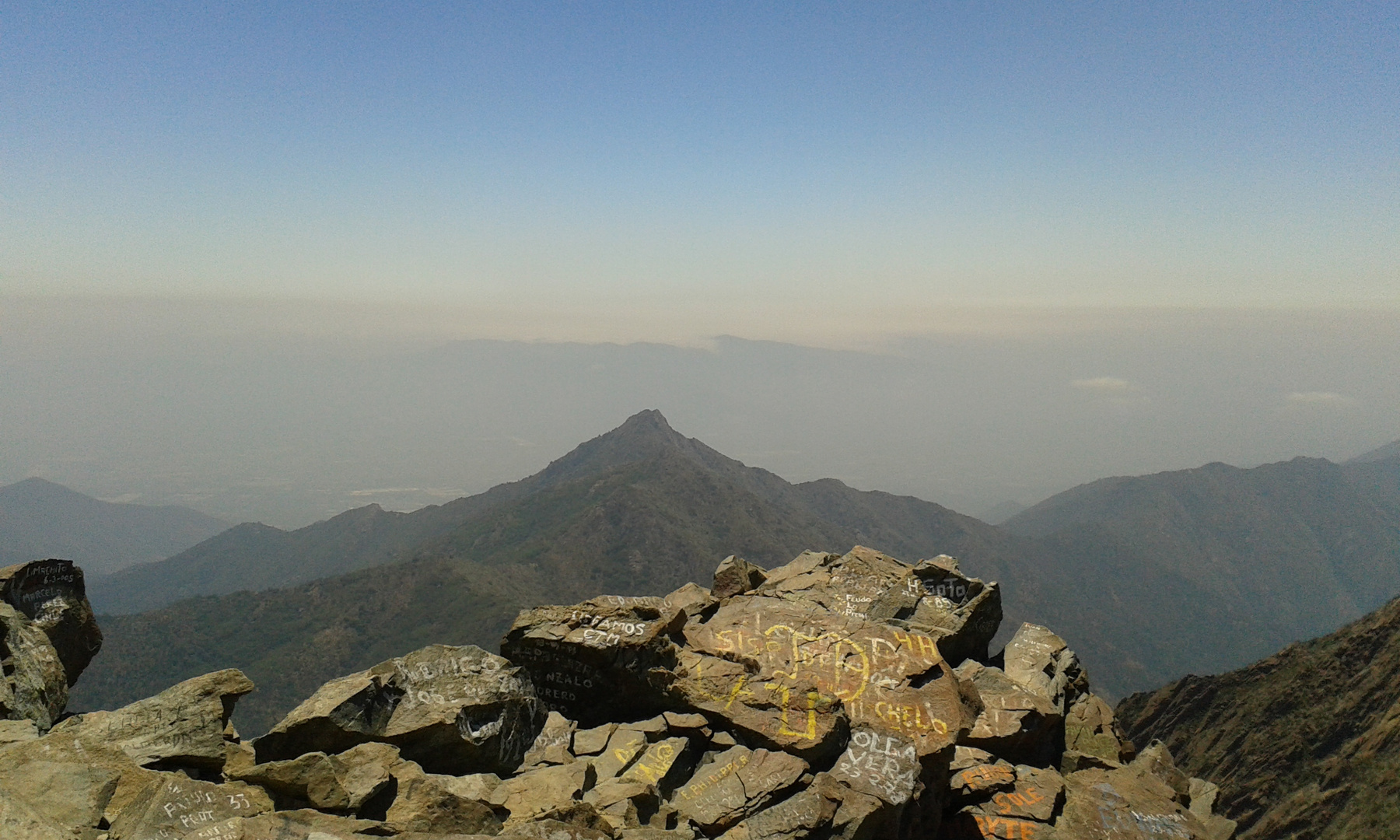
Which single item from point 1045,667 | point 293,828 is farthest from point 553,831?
point 1045,667

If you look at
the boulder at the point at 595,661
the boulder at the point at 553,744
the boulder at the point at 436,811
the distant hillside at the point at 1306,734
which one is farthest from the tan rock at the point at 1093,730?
the distant hillside at the point at 1306,734

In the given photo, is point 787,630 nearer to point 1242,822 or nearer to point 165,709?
point 165,709

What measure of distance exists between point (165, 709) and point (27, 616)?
9243 mm

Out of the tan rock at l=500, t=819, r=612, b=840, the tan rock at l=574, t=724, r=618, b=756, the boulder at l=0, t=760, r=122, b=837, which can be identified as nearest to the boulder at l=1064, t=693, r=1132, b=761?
the tan rock at l=574, t=724, r=618, b=756

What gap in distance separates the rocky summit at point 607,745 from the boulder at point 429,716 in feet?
0.15

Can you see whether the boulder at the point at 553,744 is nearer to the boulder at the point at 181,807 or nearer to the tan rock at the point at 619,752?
the tan rock at the point at 619,752

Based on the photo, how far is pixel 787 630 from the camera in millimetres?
20781

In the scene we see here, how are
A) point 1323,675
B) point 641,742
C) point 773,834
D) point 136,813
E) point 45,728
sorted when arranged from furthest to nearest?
point 1323,675 < point 641,742 < point 45,728 < point 773,834 < point 136,813

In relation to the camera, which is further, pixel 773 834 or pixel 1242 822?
pixel 1242 822

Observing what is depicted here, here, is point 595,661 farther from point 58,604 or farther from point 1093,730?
point 1093,730

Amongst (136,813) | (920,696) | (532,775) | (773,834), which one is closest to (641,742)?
(532,775)

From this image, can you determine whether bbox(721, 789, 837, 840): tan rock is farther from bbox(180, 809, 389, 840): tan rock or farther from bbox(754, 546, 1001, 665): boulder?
bbox(754, 546, 1001, 665): boulder

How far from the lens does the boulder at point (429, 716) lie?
14.7m

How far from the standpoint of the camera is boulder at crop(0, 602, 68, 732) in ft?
49.7
